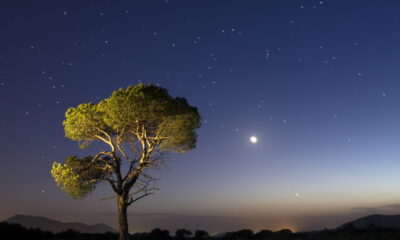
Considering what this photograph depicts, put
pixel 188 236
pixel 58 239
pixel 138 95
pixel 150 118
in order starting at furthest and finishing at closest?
pixel 188 236 → pixel 58 239 → pixel 150 118 → pixel 138 95

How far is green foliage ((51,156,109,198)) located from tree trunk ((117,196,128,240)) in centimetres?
205

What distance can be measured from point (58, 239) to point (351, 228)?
2310 cm

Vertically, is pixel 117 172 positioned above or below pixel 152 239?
above

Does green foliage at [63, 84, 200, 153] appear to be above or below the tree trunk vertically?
above

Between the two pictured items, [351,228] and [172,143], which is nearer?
[172,143]

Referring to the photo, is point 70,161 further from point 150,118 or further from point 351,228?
point 351,228

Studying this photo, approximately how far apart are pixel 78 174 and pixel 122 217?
382cm

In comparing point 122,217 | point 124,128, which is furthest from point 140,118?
point 122,217

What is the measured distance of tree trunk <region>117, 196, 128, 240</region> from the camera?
54.7 feet

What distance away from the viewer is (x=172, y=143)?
19141mm

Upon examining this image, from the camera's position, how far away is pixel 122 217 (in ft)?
55.5

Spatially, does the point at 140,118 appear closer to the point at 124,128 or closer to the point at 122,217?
the point at 124,128

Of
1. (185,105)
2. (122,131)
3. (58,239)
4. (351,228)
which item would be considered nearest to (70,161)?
→ (122,131)

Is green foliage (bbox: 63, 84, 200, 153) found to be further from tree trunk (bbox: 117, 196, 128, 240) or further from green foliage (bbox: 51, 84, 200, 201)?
tree trunk (bbox: 117, 196, 128, 240)
